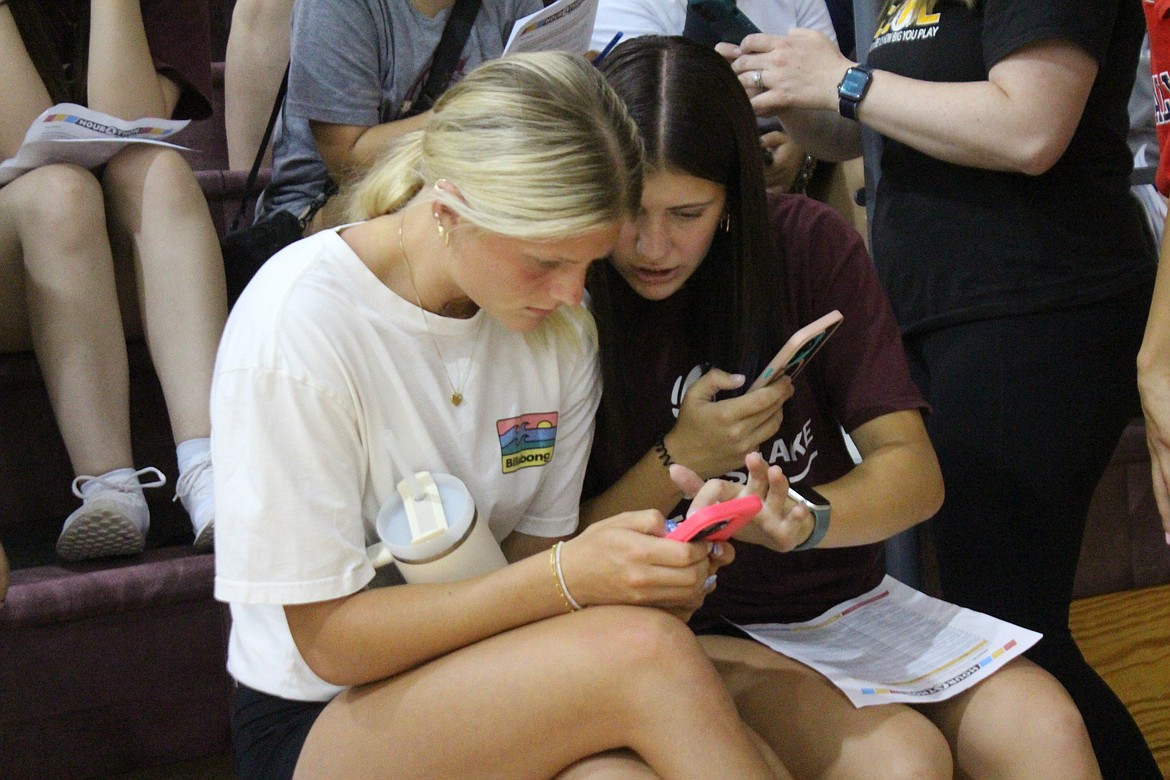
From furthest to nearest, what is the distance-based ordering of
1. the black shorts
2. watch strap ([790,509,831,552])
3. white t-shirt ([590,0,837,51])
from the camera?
1. white t-shirt ([590,0,837,51])
2. watch strap ([790,509,831,552])
3. the black shorts

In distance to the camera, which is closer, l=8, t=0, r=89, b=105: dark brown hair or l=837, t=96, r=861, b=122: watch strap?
l=837, t=96, r=861, b=122: watch strap

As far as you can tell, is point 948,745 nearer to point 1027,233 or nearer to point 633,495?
point 633,495

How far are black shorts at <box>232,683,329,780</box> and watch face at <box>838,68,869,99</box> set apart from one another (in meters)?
1.02

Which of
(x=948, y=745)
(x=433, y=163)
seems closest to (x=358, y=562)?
(x=433, y=163)

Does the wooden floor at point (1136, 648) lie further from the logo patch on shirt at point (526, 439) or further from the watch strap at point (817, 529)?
the logo patch on shirt at point (526, 439)

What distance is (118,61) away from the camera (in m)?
1.92

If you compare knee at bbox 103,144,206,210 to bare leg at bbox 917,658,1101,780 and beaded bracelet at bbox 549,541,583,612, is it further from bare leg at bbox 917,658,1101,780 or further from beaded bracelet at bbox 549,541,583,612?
bare leg at bbox 917,658,1101,780

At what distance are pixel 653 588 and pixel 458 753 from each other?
9.1 inches

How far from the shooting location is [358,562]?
1.11 metres

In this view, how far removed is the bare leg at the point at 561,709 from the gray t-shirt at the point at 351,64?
3.44ft

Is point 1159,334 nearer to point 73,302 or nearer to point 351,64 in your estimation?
point 351,64

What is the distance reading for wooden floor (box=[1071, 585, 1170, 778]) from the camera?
2135mm

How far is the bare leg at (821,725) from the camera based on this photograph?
122 centimetres

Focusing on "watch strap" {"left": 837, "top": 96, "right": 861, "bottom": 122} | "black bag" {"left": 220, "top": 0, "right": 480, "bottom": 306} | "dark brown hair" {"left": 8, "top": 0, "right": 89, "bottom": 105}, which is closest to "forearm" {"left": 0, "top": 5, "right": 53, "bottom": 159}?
→ "dark brown hair" {"left": 8, "top": 0, "right": 89, "bottom": 105}
